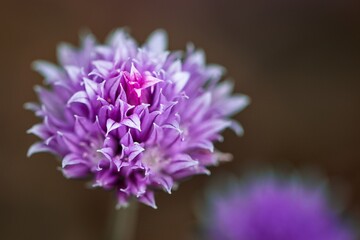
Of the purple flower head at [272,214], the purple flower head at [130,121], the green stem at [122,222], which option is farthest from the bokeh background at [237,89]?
the purple flower head at [130,121]

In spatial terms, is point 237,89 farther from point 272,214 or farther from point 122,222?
point 122,222

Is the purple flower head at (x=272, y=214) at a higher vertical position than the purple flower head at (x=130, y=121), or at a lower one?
lower

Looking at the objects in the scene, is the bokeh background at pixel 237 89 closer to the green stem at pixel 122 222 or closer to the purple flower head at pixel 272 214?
the purple flower head at pixel 272 214

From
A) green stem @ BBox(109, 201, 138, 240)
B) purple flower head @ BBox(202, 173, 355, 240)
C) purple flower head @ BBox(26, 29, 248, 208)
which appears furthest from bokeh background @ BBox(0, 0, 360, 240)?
purple flower head @ BBox(26, 29, 248, 208)

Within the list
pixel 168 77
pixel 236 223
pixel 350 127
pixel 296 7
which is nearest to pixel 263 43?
pixel 296 7

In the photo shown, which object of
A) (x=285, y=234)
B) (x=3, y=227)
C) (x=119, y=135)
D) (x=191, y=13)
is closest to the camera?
(x=119, y=135)

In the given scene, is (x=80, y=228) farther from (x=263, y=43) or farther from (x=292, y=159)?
(x=263, y=43)
